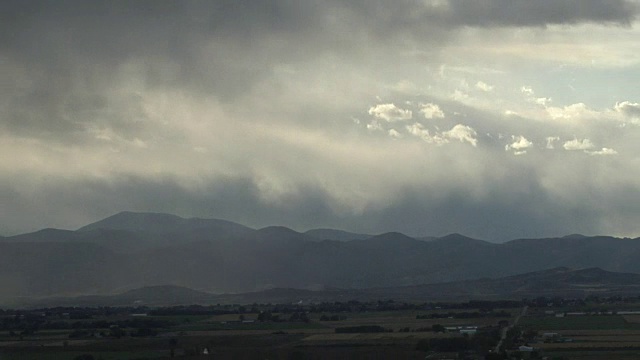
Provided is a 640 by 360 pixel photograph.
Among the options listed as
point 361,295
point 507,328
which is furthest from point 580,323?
point 361,295

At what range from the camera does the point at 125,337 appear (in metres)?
94.8

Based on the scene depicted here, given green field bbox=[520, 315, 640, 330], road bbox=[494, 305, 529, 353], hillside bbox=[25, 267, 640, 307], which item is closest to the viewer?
road bbox=[494, 305, 529, 353]

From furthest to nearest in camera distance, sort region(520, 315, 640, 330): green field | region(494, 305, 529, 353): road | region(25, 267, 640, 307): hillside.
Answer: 1. region(25, 267, 640, 307): hillside
2. region(520, 315, 640, 330): green field
3. region(494, 305, 529, 353): road

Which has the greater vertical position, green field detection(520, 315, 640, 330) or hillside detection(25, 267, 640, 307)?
hillside detection(25, 267, 640, 307)

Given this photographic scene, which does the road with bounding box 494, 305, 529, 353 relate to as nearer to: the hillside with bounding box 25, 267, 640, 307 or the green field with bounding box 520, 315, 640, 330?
the green field with bounding box 520, 315, 640, 330

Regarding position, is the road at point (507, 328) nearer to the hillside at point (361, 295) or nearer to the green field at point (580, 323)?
the green field at point (580, 323)

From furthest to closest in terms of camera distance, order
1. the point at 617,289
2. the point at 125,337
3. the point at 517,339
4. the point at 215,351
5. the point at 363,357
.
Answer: the point at 617,289
the point at 125,337
the point at 517,339
the point at 215,351
the point at 363,357

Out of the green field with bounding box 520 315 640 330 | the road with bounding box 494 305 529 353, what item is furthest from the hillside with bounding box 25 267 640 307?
the green field with bounding box 520 315 640 330

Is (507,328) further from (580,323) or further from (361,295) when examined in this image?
(361,295)

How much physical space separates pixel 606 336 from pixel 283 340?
86.0 ft

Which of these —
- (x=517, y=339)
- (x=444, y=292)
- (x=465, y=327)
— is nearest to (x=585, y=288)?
(x=444, y=292)

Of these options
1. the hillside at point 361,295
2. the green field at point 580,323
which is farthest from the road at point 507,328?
the hillside at point 361,295

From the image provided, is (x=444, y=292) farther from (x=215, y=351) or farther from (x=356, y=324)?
(x=215, y=351)

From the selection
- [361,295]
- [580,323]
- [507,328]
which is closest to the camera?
[507,328]
